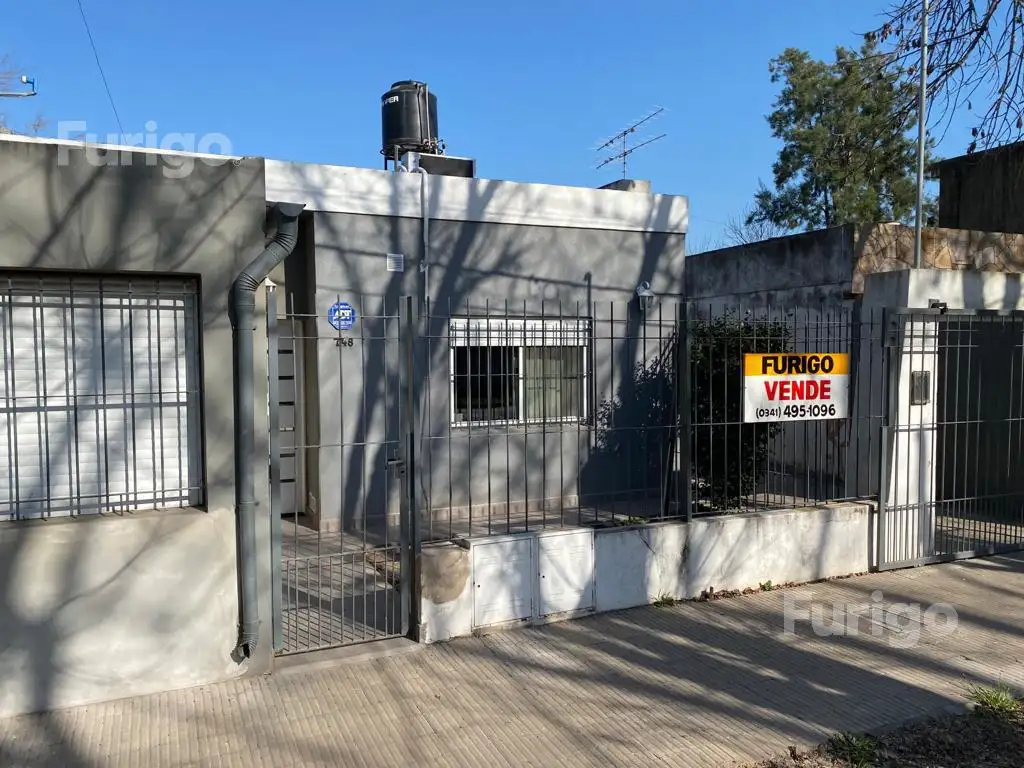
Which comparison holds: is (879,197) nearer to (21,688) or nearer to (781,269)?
(781,269)

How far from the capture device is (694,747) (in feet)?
12.8

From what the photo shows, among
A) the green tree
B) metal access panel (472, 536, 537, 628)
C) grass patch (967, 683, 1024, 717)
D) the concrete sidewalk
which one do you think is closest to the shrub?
the concrete sidewalk

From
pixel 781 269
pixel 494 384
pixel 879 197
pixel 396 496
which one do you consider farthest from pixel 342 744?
pixel 879 197

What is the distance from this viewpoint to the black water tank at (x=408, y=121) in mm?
9766

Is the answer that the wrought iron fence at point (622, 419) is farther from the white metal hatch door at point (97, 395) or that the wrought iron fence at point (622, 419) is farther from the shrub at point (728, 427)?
the white metal hatch door at point (97, 395)

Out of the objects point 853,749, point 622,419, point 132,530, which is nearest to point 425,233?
point 622,419

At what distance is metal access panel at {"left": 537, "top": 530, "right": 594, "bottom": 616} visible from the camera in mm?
5551

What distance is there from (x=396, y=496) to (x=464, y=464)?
872 millimetres

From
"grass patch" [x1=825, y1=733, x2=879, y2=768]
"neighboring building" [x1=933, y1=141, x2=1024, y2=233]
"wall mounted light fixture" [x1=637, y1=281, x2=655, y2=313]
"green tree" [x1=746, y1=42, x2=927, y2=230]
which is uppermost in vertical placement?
"green tree" [x1=746, y1=42, x2=927, y2=230]

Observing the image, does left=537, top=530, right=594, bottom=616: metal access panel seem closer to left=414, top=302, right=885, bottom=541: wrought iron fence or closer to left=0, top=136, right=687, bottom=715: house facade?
left=414, top=302, right=885, bottom=541: wrought iron fence

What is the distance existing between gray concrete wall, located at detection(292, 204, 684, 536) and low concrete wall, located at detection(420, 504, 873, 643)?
5.44 ft
